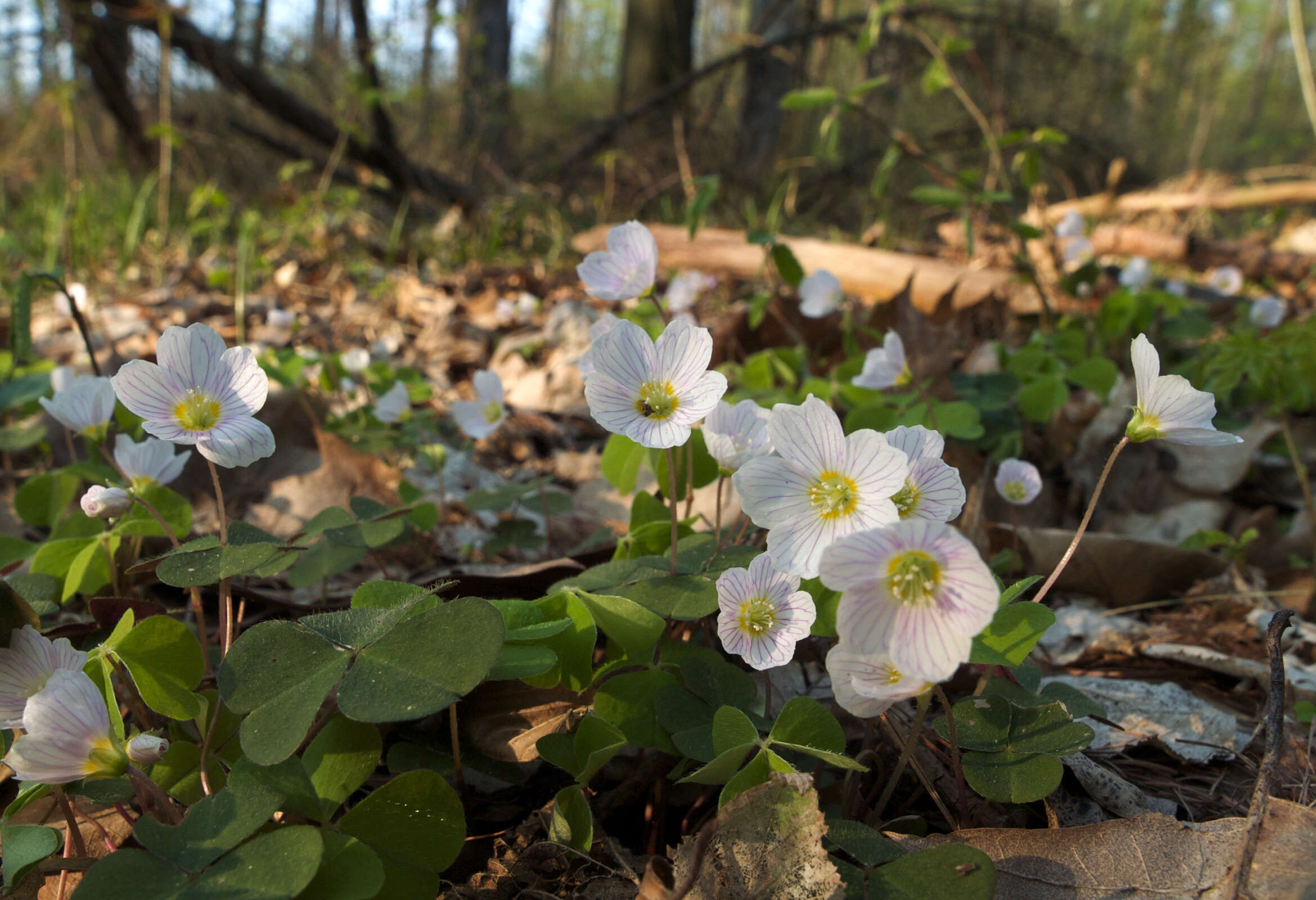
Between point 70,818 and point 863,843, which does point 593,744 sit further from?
point 70,818

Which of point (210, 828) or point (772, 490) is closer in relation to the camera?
point (210, 828)

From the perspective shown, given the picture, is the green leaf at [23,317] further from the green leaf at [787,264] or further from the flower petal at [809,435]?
the green leaf at [787,264]

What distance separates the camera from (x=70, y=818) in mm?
976

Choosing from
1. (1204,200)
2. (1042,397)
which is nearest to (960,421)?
(1042,397)

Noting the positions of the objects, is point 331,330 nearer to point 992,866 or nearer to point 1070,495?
point 1070,495

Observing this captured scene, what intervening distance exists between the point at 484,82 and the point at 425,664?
8.97 metres

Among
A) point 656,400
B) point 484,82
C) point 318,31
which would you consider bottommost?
point 656,400

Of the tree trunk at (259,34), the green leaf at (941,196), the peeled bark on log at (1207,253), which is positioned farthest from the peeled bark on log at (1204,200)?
the tree trunk at (259,34)

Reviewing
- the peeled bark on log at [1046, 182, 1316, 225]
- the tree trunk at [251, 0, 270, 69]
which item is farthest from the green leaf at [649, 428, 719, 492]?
the tree trunk at [251, 0, 270, 69]

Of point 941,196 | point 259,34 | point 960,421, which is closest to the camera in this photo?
point 960,421

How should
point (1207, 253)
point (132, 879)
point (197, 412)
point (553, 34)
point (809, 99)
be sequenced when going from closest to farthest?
point (132, 879)
point (197, 412)
point (809, 99)
point (1207, 253)
point (553, 34)

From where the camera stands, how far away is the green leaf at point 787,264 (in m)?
2.43

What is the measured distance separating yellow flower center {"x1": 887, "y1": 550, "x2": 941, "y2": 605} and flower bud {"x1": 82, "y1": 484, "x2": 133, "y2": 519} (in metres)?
1.11

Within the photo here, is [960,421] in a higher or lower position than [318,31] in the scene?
lower
